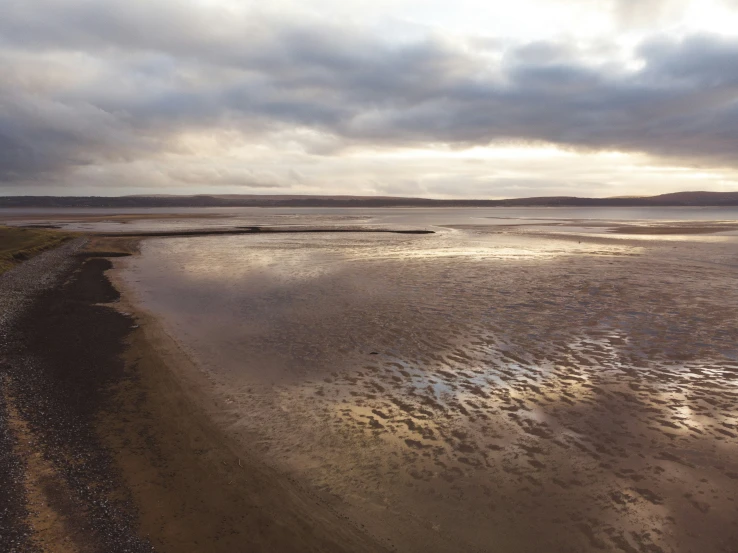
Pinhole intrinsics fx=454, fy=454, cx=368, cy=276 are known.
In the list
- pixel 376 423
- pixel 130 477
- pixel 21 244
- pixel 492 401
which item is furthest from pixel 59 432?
pixel 21 244

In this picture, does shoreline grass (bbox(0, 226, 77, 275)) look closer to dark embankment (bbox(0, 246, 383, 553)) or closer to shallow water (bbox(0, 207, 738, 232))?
shallow water (bbox(0, 207, 738, 232))

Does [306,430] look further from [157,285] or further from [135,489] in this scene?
[157,285]

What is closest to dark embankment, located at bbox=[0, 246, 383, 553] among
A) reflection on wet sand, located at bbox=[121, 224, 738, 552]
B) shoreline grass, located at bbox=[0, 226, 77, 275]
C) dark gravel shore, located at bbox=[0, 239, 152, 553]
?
dark gravel shore, located at bbox=[0, 239, 152, 553]

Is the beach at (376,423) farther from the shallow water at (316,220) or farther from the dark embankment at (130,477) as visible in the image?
the shallow water at (316,220)

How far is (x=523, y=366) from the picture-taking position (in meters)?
11.9

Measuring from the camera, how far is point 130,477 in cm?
693

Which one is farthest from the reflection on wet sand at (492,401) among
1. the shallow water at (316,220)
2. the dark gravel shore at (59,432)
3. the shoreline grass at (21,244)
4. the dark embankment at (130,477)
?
the shallow water at (316,220)

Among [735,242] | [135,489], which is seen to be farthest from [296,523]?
[735,242]

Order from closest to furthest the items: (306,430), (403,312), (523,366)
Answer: (306,430) → (523,366) → (403,312)

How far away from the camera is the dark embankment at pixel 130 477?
5770mm

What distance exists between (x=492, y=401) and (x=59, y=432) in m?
8.46

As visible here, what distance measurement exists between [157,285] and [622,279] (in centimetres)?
2447

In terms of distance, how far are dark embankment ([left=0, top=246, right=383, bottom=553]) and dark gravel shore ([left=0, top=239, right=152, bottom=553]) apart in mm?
23

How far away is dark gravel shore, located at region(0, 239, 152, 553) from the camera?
5.72 meters
